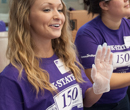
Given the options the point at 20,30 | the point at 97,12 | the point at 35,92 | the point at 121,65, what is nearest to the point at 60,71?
the point at 35,92

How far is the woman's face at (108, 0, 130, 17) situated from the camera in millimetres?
1285

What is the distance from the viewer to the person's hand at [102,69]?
969mm

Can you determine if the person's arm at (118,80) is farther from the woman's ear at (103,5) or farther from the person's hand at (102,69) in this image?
the woman's ear at (103,5)

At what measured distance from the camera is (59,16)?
94 centimetres

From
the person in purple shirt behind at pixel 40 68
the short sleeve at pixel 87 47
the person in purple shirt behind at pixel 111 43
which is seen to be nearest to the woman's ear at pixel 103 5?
the person in purple shirt behind at pixel 111 43

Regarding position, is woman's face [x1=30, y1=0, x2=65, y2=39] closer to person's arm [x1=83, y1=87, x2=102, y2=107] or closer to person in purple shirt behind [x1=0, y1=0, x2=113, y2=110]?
person in purple shirt behind [x1=0, y1=0, x2=113, y2=110]

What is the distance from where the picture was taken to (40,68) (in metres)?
0.92

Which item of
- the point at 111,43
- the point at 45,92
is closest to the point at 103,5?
the point at 111,43

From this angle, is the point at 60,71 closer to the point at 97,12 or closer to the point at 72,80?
the point at 72,80

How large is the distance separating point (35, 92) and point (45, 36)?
0.29 m

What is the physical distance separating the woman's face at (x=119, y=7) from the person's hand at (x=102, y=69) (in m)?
0.45

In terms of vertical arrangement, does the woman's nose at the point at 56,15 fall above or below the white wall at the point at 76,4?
above

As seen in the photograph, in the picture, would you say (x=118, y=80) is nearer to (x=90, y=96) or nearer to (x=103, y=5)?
(x=90, y=96)

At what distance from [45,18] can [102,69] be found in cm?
41
